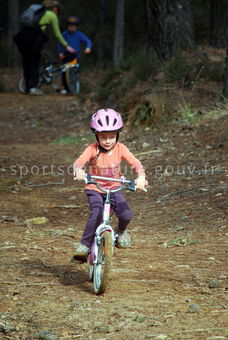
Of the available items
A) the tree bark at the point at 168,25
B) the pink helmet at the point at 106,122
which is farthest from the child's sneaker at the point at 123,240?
the tree bark at the point at 168,25

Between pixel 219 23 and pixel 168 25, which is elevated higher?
pixel 168 25

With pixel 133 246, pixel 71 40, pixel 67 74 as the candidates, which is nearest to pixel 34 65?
pixel 67 74

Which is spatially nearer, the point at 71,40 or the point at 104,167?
the point at 104,167

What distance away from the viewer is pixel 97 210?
534 cm

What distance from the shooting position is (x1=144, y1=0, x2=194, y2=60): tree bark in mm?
14008

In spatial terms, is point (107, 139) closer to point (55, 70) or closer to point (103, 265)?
point (103, 265)

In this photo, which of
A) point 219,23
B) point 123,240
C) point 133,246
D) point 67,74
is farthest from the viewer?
point 67,74

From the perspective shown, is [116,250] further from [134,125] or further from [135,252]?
[134,125]

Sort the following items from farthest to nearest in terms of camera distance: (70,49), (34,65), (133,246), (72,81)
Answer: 1. (72,81)
2. (70,49)
3. (34,65)
4. (133,246)

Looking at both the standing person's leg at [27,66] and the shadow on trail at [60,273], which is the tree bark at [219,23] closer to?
the standing person's leg at [27,66]

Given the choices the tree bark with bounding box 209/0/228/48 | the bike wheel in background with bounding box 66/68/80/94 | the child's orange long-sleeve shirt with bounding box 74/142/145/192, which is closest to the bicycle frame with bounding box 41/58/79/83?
the bike wheel in background with bounding box 66/68/80/94

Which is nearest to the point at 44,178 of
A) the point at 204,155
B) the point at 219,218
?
the point at 204,155

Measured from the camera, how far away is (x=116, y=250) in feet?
21.7

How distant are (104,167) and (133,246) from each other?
1.33 metres
